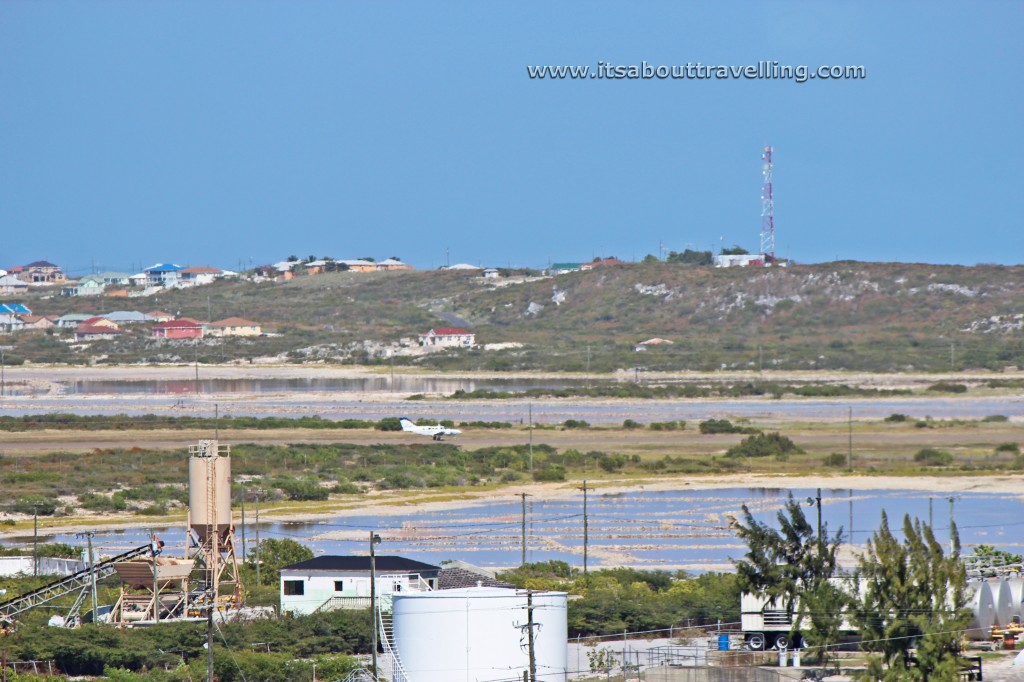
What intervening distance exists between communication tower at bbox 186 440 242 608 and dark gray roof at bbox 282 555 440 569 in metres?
1.77

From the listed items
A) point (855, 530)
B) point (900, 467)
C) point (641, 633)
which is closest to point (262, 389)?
point (900, 467)

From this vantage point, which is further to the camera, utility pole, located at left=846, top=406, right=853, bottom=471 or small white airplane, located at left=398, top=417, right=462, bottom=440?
small white airplane, located at left=398, top=417, right=462, bottom=440

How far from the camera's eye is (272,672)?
31062 millimetres

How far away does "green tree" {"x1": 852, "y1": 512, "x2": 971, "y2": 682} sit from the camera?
29.3 m

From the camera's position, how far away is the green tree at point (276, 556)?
4312 cm

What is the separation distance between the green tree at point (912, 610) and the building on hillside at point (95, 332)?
168m

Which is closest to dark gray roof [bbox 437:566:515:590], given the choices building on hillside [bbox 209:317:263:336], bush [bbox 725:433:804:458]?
bush [bbox 725:433:804:458]

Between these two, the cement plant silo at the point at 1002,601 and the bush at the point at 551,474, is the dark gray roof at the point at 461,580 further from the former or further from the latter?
the bush at the point at 551,474

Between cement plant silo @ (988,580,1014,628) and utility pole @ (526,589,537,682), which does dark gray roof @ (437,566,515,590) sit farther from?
cement plant silo @ (988,580,1014,628)

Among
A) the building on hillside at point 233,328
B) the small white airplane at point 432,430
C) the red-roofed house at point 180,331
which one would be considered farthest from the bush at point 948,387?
the red-roofed house at point 180,331

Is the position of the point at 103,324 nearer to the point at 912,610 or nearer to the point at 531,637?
the point at 912,610

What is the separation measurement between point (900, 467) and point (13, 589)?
45.3 metres

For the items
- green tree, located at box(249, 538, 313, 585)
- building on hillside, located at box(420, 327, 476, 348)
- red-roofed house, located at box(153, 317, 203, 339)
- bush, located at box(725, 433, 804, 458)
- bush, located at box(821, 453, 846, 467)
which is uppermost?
red-roofed house, located at box(153, 317, 203, 339)

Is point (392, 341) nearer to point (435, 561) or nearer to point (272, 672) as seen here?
point (435, 561)
